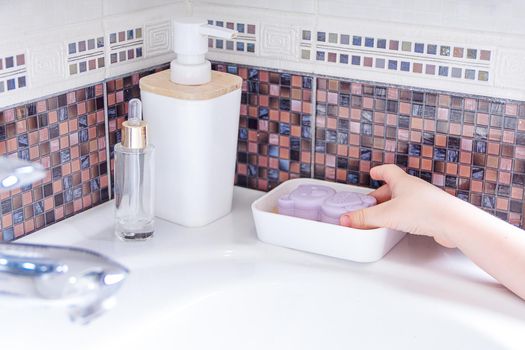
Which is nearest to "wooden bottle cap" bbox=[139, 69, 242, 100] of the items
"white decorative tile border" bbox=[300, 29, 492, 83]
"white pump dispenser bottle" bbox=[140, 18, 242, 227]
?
"white pump dispenser bottle" bbox=[140, 18, 242, 227]

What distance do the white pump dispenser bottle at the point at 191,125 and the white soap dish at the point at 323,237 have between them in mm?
66

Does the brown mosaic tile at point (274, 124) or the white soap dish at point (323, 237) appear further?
the brown mosaic tile at point (274, 124)

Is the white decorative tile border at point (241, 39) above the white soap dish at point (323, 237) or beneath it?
above

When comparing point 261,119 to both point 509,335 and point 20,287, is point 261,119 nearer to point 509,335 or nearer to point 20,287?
point 509,335

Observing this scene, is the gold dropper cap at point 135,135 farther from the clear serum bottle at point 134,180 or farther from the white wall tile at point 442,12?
the white wall tile at point 442,12

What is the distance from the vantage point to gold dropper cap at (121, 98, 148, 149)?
937 millimetres

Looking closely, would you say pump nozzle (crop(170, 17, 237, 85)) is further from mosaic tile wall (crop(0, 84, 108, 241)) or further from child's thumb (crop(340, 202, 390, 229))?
child's thumb (crop(340, 202, 390, 229))

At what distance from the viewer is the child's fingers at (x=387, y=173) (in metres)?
0.98

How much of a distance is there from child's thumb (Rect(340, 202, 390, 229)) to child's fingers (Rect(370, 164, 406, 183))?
1.9 inches

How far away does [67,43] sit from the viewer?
961 millimetres

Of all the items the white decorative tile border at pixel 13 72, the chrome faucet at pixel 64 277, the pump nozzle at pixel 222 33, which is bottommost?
the chrome faucet at pixel 64 277

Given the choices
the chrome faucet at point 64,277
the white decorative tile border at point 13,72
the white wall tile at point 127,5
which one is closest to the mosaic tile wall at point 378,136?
the white wall tile at point 127,5

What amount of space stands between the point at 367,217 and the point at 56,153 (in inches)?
13.2

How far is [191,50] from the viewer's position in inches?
38.8
